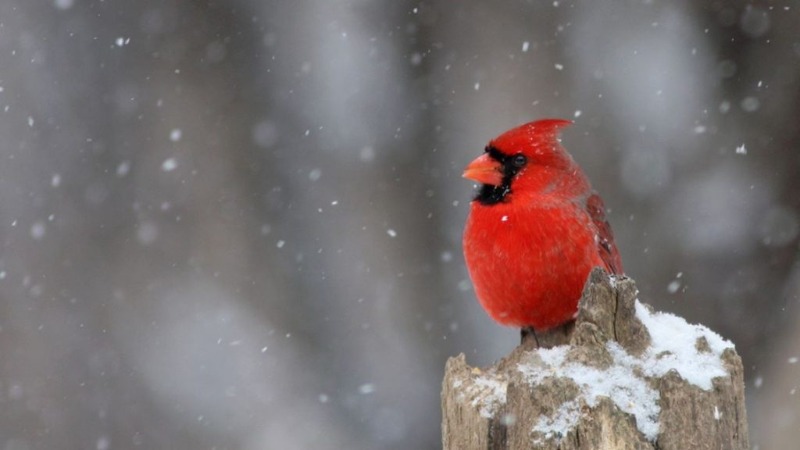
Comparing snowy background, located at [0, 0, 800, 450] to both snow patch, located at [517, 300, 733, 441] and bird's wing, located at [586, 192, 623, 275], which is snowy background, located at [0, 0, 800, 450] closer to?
bird's wing, located at [586, 192, 623, 275]

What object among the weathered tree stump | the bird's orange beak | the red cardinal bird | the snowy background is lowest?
the weathered tree stump

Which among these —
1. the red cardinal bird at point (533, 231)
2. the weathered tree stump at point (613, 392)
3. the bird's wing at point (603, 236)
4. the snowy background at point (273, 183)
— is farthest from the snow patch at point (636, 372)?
the snowy background at point (273, 183)

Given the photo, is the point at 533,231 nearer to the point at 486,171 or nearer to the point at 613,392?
the point at 486,171

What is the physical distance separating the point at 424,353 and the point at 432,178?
710 mm

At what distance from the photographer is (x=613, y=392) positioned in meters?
1.91

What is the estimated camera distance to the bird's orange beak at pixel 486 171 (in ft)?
9.00

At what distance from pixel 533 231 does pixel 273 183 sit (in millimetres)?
2241

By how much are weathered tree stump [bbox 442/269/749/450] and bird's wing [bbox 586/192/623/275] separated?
1.91ft

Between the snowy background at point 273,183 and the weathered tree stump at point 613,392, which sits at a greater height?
the snowy background at point 273,183

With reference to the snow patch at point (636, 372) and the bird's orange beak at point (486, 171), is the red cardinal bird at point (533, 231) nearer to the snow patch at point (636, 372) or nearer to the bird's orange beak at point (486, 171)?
the bird's orange beak at point (486, 171)

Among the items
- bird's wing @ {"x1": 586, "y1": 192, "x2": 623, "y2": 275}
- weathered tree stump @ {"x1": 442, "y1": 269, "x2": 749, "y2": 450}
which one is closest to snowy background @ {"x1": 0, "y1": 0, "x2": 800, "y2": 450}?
bird's wing @ {"x1": 586, "y1": 192, "x2": 623, "y2": 275}

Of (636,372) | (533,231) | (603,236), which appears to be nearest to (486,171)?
(533,231)

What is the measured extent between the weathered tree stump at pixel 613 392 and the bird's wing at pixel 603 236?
58 centimetres

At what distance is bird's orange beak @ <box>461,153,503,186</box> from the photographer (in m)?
2.74
